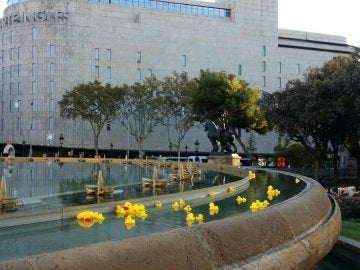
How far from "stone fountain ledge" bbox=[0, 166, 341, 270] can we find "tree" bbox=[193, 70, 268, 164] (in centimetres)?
4288

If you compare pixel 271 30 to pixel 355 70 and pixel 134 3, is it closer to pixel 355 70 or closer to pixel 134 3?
pixel 134 3

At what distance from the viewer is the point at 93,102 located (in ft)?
209

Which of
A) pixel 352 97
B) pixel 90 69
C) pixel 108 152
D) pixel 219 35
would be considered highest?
pixel 219 35

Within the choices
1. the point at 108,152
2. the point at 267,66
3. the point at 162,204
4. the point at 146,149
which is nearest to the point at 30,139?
the point at 108,152

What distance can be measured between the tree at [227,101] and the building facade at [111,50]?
31.4 meters

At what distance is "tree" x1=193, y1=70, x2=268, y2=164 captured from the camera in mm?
49344

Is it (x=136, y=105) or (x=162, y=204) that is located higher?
(x=136, y=105)

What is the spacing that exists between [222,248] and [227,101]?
148ft

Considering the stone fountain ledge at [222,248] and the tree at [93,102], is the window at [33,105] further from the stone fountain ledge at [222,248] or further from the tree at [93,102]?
the stone fountain ledge at [222,248]

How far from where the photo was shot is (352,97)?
29859 mm

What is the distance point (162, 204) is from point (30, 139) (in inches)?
2722

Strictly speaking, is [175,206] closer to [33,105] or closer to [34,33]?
[33,105]

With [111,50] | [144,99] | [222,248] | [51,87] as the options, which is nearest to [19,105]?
[51,87]

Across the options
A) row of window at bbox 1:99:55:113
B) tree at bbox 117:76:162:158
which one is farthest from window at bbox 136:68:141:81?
row of window at bbox 1:99:55:113
